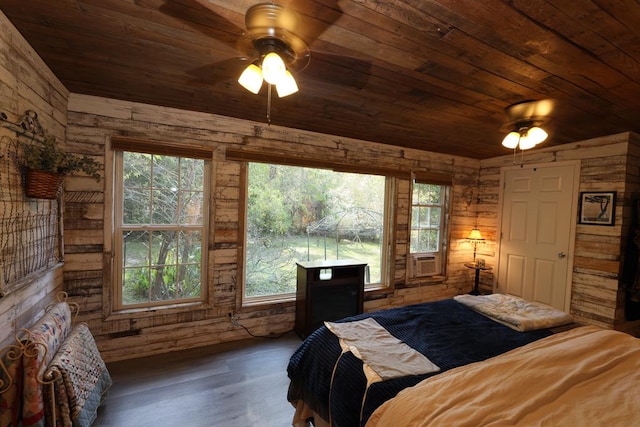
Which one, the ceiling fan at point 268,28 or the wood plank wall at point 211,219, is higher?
the ceiling fan at point 268,28

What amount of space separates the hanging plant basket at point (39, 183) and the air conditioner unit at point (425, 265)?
400cm

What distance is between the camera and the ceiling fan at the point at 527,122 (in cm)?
241

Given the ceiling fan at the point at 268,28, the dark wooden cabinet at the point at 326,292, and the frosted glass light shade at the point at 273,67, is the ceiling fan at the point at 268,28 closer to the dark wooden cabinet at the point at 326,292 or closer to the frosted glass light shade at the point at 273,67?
the frosted glass light shade at the point at 273,67

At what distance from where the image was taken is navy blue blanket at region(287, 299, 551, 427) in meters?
1.40

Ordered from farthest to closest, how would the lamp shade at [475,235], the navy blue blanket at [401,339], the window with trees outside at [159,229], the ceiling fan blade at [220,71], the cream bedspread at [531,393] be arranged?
the lamp shade at [475,235]
the window with trees outside at [159,229]
the ceiling fan blade at [220,71]
the navy blue blanket at [401,339]
the cream bedspread at [531,393]

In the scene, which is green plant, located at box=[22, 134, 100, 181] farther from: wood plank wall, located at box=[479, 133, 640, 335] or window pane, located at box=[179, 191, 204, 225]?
wood plank wall, located at box=[479, 133, 640, 335]

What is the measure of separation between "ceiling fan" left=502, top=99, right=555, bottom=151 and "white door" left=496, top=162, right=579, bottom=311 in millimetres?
1664

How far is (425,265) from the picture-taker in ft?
14.3

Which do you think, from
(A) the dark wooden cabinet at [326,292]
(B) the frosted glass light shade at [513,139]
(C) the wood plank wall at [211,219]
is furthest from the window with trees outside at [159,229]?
(B) the frosted glass light shade at [513,139]

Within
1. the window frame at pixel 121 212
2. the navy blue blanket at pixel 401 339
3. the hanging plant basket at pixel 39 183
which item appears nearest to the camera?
the navy blue blanket at pixel 401 339

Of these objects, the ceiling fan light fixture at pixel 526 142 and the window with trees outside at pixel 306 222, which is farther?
the window with trees outside at pixel 306 222

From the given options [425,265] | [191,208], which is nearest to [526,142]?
[425,265]

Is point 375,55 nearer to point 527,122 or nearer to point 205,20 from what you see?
point 205,20

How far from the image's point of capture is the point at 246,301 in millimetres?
3250
